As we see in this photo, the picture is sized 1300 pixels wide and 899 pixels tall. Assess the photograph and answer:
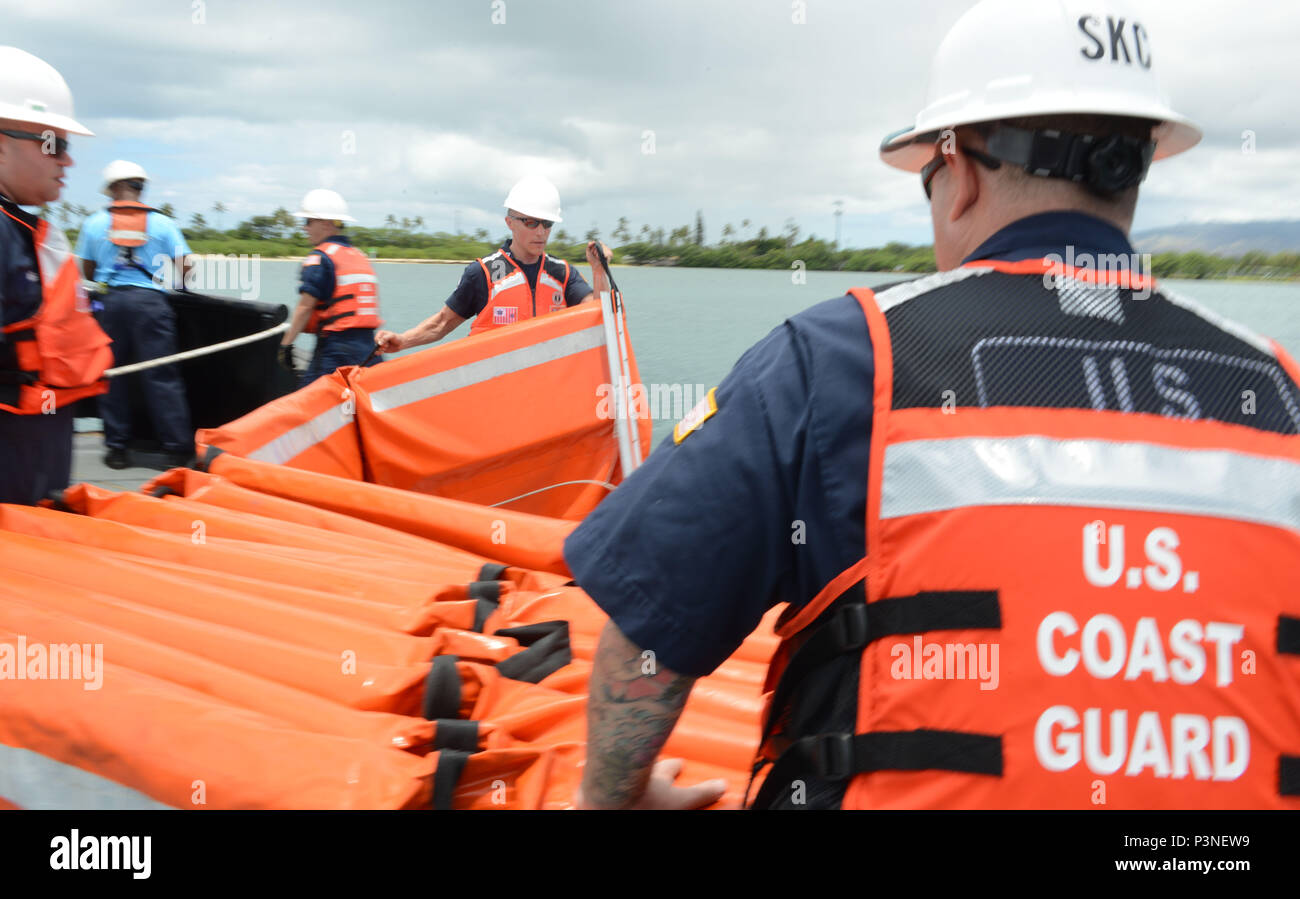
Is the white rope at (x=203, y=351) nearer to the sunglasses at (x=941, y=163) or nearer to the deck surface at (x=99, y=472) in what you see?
the deck surface at (x=99, y=472)

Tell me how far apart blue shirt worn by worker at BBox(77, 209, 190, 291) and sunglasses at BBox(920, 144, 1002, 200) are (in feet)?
19.0

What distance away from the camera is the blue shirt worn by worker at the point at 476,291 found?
529 centimetres

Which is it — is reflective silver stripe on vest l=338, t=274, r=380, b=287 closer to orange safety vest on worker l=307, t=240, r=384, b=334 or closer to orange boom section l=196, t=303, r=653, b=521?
orange safety vest on worker l=307, t=240, r=384, b=334

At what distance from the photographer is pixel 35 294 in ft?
9.11

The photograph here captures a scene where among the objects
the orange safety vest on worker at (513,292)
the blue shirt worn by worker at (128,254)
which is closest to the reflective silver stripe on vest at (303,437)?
the orange safety vest on worker at (513,292)

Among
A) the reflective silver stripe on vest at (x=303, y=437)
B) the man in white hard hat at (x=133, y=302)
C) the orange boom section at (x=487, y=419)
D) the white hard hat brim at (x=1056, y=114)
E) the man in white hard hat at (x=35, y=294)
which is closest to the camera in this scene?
the white hard hat brim at (x=1056, y=114)

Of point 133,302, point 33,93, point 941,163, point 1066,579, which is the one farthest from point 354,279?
Answer: point 1066,579

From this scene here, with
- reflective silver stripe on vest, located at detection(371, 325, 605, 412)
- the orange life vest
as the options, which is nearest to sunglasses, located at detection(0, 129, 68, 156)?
reflective silver stripe on vest, located at detection(371, 325, 605, 412)

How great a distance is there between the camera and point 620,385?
4441 mm

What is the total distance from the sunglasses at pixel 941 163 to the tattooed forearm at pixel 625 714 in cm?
65
